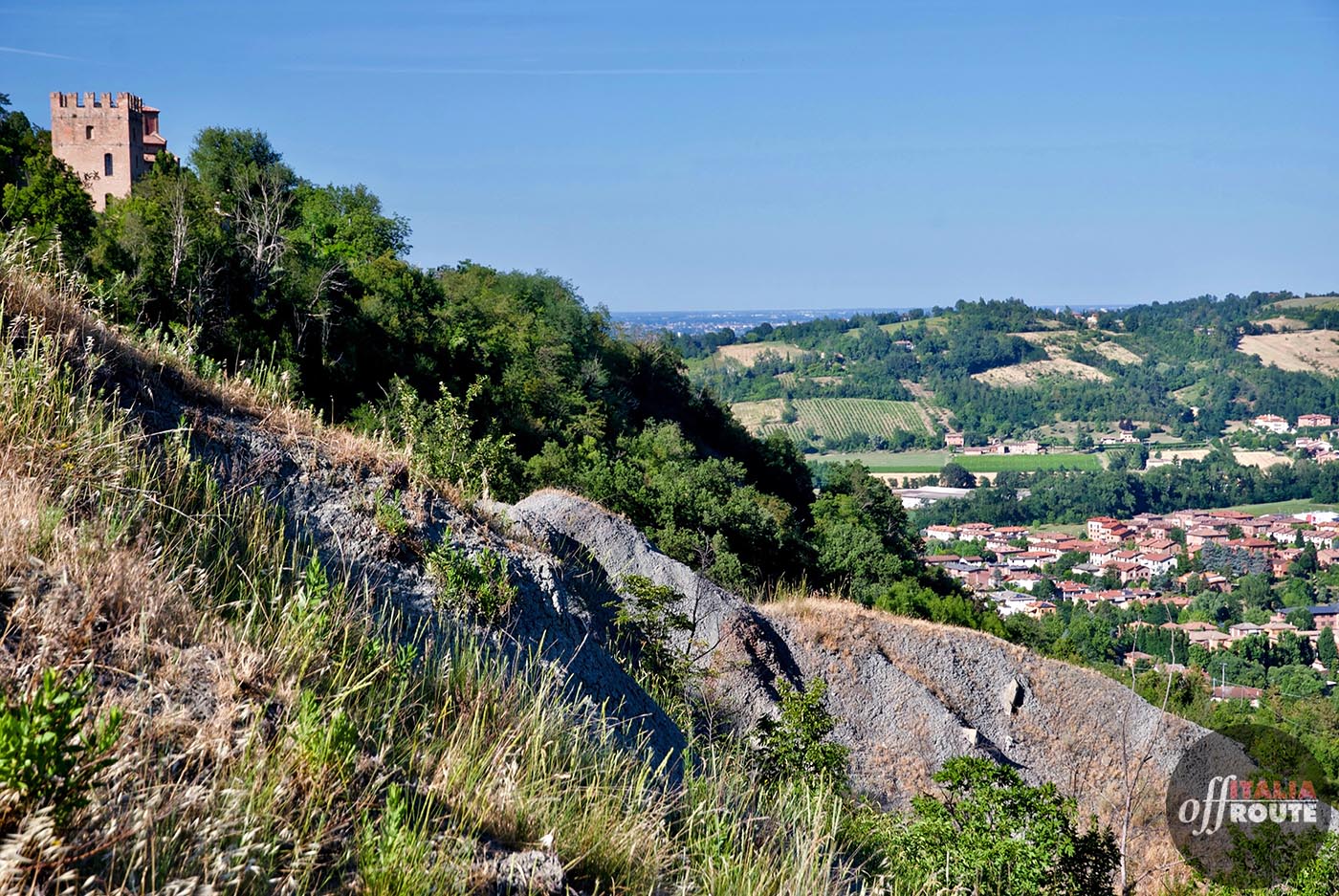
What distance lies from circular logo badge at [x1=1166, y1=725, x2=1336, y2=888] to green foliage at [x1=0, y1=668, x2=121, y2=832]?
14.1m

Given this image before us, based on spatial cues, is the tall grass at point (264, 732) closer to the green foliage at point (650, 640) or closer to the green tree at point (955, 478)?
the green foliage at point (650, 640)

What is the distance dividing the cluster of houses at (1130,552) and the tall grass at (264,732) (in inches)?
2900

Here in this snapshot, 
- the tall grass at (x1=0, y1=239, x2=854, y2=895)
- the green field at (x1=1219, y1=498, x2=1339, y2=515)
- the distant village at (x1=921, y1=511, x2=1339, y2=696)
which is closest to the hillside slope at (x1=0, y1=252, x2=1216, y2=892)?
the tall grass at (x1=0, y1=239, x2=854, y2=895)

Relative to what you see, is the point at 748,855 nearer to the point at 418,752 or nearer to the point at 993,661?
the point at 418,752

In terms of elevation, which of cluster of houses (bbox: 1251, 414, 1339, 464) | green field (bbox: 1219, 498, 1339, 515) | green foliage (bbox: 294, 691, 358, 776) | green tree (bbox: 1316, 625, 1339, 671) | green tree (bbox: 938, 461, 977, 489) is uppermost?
green foliage (bbox: 294, 691, 358, 776)

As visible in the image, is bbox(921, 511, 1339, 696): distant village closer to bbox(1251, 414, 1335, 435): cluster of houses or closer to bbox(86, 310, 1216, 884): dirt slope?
bbox(86, 310, 1216, 884): dirt slope

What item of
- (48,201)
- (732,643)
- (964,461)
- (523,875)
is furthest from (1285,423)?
(523,875)

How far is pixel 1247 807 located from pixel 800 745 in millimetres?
11572

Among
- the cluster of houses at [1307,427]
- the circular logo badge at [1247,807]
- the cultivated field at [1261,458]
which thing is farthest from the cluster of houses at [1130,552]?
the circular logo badge at [1247,807]

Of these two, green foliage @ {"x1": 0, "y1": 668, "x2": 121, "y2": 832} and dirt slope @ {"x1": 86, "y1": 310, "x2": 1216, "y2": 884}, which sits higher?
green foliage @ {"x1": 0, "y1": 668, "x2": 121, "y2": 832}

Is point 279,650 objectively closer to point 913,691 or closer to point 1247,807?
point 913,691

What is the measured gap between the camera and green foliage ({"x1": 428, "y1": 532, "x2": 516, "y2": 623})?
21.0 feet

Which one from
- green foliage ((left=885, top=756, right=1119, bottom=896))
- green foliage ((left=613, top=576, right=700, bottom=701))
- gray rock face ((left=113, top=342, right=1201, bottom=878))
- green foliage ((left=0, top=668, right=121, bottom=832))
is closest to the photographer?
green foliage ((left=0, top=668, right=121, bottom=832))

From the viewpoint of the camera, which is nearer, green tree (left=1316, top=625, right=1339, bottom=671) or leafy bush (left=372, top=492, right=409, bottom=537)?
leafy bush (left=372, top=492, right=409, bottom=537)
